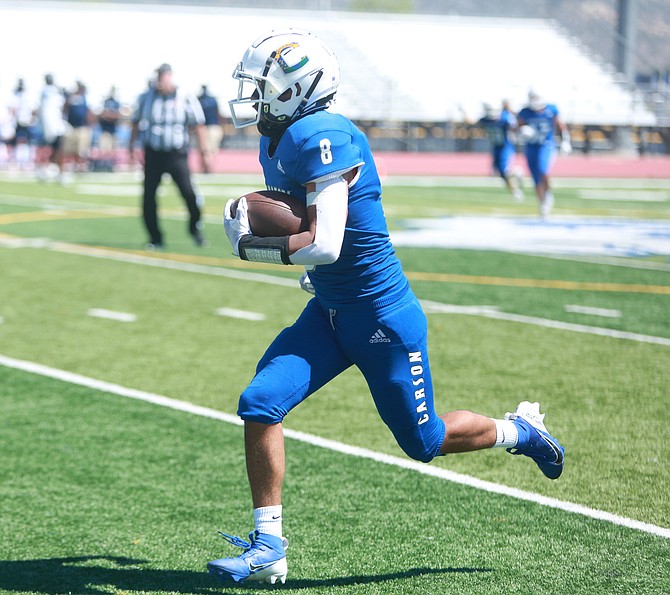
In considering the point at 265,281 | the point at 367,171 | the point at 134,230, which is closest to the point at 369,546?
the point at 367,171

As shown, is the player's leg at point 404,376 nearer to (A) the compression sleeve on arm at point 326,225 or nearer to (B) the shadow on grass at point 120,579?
(A) the compression sleeve on arm at point 326,225

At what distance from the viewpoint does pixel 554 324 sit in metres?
8.56

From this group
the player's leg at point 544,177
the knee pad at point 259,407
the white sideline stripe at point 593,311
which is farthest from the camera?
the player's leg at point 544,177

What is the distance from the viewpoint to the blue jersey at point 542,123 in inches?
666

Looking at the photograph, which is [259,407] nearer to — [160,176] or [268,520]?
[268,520]

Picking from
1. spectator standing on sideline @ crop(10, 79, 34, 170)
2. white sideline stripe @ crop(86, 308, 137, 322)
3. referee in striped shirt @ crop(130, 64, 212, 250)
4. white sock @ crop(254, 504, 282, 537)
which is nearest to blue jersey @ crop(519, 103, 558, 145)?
referee in striped shirt @ crop(130, 64, 212, 250)

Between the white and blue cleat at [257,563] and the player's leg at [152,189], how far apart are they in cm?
917

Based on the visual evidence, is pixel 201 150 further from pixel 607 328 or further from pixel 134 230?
pixel 607 328

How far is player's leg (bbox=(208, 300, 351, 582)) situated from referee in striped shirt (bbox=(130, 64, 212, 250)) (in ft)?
29.3

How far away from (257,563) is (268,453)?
35 centimetres

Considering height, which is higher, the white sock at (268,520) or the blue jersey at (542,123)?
the blue jersey at (542,123)

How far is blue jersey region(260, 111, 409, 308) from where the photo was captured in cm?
363

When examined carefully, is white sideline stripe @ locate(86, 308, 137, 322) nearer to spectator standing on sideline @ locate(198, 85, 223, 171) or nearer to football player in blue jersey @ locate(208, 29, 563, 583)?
football player in blue jersey @ locate(208, 29, 563, 583)

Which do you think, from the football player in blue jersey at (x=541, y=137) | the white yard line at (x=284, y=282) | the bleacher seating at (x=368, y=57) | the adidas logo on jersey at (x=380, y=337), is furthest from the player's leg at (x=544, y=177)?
the bleacher seating at (x=368, y=57)
